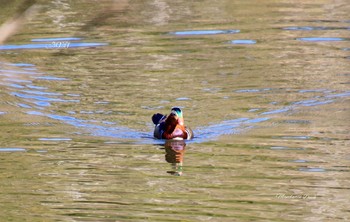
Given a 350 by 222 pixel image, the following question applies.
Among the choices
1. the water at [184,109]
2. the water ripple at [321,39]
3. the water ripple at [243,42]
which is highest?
the water at [184,109]

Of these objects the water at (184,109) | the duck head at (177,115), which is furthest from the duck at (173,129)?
the water at (184,109)

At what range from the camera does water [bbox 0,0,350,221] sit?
29.6ft

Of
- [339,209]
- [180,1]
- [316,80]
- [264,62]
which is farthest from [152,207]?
[180,1]

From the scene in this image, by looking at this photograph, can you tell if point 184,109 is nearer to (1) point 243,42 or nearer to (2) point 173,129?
(2) point 173,129

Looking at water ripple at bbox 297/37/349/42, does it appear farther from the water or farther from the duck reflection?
the duck reflection

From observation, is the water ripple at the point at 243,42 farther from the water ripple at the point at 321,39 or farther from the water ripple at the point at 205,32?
the water ripple at the point at 321,39

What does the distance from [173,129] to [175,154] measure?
842 mm

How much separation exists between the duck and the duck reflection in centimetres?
8

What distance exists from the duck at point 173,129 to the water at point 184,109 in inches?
6.9

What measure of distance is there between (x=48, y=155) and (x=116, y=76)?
16.8 feet

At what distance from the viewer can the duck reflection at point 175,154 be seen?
1062 cm

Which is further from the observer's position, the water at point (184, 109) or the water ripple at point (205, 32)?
the water ripple at point (205, 32)

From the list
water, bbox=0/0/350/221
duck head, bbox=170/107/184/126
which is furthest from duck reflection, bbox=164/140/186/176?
duck head, bbox=170/107/184/126

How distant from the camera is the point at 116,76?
641 inches
